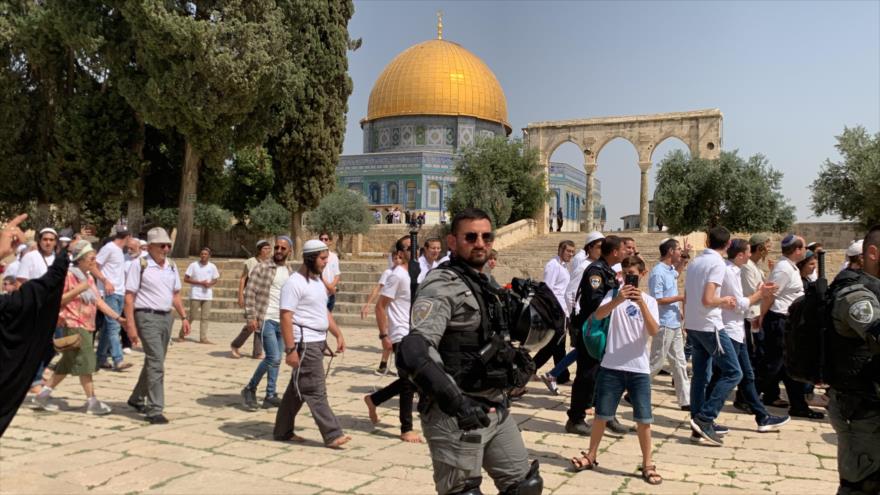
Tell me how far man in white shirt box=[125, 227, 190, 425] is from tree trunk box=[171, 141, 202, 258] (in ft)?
51.2

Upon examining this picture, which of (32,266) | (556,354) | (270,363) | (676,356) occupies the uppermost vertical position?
(32,266)

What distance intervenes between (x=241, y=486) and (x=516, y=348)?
2379 mm

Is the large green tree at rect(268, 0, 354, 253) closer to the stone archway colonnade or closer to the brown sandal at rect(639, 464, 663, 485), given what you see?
the stone archway colonnade

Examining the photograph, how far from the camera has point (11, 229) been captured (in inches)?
130

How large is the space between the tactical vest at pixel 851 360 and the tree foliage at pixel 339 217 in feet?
101

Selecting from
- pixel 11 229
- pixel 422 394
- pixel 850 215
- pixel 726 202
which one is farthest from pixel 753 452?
pixel 850 215

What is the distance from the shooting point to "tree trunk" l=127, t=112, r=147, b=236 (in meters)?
20.5

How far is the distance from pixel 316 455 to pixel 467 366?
2.71 m

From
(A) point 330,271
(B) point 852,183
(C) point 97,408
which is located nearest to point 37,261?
(C) point 97,408

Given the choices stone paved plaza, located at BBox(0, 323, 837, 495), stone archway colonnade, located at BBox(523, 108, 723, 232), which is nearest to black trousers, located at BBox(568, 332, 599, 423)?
stone paved plaza, located at BBox(0, 323, 837, 495)

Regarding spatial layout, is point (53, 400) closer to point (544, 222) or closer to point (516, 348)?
point (516, 348)

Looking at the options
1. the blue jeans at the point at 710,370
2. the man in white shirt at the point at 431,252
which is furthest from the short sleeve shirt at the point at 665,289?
the man in white shirt at the point at 431,252

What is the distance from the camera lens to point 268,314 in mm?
7430

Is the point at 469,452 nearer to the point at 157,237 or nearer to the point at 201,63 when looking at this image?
the point at 157,237
